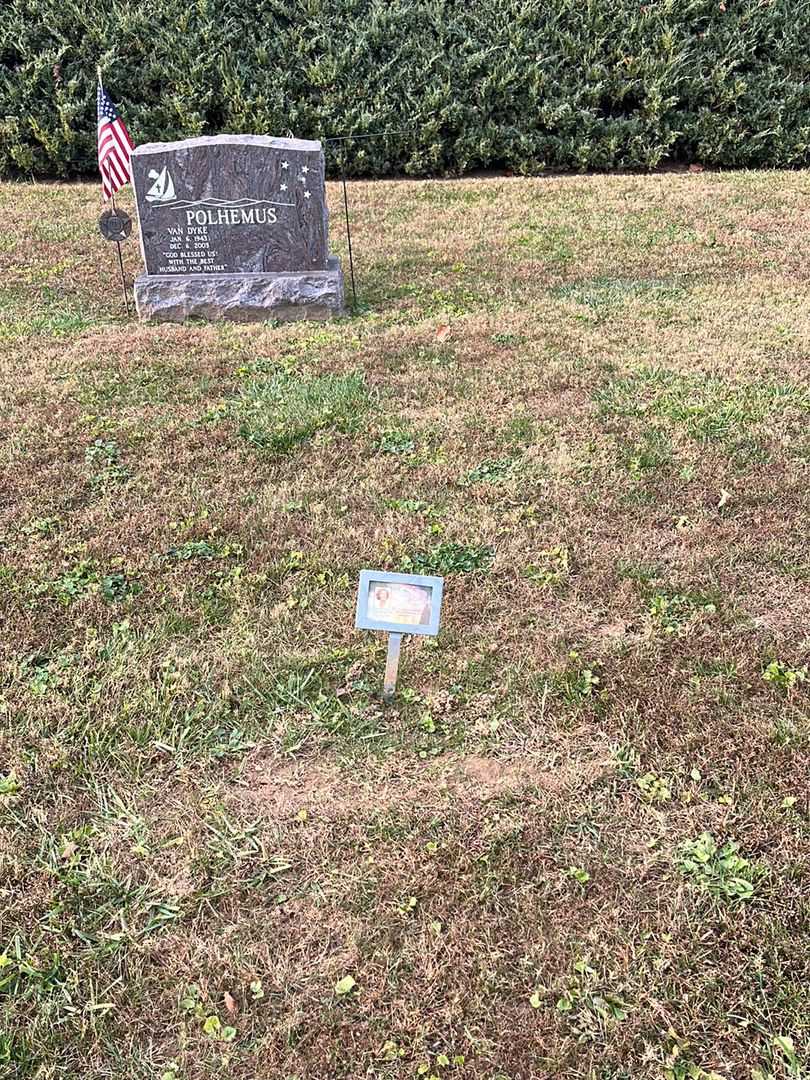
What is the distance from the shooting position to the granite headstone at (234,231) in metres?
6.38

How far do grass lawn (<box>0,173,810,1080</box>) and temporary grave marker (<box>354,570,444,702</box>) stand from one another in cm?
48

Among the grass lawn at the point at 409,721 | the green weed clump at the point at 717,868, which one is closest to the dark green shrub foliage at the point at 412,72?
the grass lawn at the point at 409,721

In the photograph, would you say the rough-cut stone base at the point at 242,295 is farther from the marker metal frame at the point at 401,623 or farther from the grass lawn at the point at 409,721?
the marker metal frame at the point at 401,623

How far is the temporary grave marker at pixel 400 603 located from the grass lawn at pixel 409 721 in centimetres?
48

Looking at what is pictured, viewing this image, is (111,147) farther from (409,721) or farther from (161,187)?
(409,721)

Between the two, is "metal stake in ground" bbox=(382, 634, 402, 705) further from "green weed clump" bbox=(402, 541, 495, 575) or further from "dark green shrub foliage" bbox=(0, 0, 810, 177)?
"dark green shrub foliage" bbox=(0, 0, 810, 177)

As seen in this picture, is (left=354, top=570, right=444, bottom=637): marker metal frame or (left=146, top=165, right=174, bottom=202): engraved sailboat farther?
(left=146, top=165, right=174, bottom=202): engraved sailboat

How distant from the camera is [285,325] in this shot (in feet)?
21.8

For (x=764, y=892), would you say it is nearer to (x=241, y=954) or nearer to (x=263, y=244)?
(x=241, y=954)

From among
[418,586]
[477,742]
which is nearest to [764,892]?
Result: [477,742]

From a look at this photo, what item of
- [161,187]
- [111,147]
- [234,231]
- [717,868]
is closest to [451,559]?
[717,868]

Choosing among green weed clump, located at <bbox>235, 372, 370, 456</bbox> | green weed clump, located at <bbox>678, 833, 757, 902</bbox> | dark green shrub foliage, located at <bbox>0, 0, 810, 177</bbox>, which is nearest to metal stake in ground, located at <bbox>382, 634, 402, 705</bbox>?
green weed clump, located at <bbox>678, 833, 757, 902</bbox>

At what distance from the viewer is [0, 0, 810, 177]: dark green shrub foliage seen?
10.7m

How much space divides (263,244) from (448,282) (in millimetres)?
1738
